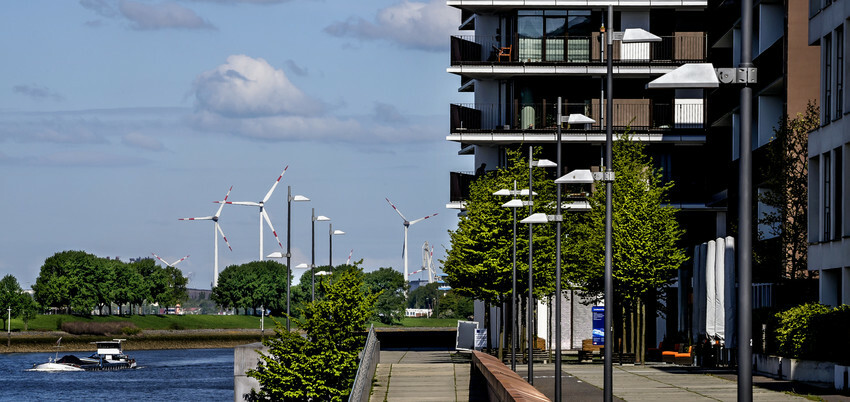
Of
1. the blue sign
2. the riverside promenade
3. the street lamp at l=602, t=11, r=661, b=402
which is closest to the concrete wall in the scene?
the riverside promenade

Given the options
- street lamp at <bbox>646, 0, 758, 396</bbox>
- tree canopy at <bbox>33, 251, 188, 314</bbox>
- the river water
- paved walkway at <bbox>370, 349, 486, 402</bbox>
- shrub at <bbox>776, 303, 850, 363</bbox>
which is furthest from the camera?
tree canopy at <bbox>33, 251, 188, 314</bbox>

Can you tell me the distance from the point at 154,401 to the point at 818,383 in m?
67.2

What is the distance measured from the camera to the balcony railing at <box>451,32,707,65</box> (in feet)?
240

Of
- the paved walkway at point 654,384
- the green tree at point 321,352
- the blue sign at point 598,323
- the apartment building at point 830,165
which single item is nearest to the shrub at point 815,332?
the paved walkway at point 654,384

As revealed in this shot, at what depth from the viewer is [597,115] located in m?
73.6

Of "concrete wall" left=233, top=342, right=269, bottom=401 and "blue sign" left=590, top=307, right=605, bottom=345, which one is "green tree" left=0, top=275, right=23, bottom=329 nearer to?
"blue sign" left=590, top=307, right=605, bottom=345

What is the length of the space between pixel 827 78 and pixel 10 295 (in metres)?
159

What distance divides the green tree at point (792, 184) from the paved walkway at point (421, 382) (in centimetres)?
1208

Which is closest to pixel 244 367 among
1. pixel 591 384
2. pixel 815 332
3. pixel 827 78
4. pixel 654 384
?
pixel 591 384

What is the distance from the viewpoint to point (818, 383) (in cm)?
3462

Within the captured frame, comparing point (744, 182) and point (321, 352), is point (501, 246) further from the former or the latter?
point (744, 182)

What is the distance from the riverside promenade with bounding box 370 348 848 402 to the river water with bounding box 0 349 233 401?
47742 mm

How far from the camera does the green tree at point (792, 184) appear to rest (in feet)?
145

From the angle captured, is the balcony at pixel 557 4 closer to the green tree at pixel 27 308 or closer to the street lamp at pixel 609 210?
the street lamp at pixel 609 210
